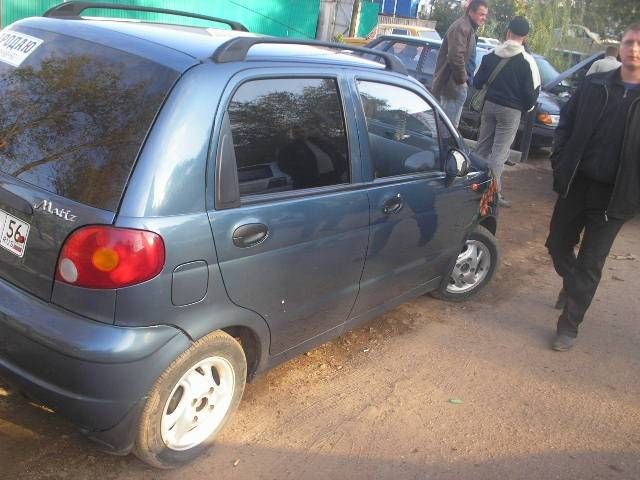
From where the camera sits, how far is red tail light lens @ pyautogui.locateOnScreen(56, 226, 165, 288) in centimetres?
214

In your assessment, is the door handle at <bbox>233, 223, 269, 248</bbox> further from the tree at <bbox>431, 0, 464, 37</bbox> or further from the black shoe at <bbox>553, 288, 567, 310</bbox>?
the tree at <bbox>431, 0, 464, 37</bbox>

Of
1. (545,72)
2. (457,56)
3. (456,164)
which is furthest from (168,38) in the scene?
(545,72)

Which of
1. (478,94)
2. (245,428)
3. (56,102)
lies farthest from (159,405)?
(478,94)

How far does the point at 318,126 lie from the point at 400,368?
1604 mm

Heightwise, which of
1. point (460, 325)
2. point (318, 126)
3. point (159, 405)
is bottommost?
point (460, 325)

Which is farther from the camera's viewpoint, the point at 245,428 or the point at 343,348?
the point at 343,348

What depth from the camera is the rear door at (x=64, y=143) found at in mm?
2203

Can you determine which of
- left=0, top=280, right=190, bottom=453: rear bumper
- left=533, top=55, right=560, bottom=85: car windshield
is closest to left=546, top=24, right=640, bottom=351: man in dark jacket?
left=0, top=280, right=190, bottom=453: rear bumper

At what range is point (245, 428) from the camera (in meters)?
2.97

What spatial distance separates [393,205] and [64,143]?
5.49 ft

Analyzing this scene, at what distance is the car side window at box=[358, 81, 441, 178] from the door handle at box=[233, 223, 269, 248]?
90cm

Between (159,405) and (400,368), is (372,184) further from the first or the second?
(159,405)

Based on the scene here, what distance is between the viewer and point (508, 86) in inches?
258

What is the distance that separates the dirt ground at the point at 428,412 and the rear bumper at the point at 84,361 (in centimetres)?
41
